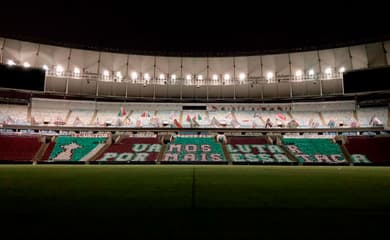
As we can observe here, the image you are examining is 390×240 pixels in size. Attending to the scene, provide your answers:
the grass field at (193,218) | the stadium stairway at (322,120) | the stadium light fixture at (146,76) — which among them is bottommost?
the grass field at (193,218)

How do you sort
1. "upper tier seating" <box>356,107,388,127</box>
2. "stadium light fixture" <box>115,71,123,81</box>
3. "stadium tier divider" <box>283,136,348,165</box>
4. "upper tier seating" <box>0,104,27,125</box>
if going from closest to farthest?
"stadium tier divider" <box>283,136,348,165</box>, "upper tier seating" <box>0,104,27,125</box>, "upper tier seating" <box>356,107,388,127</box>, "stadium light fixture" <box>115,71,123,81</box>

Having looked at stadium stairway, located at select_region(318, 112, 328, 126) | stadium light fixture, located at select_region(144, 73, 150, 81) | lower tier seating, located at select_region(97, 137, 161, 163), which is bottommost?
lower tier seating, located at select_region(97, 137, 161, 163)

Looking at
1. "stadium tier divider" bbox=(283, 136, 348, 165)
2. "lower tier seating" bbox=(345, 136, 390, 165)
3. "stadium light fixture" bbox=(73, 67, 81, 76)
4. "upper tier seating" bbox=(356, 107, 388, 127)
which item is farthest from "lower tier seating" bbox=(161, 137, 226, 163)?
"upper tier seating" bbox=(356, 107, 388, 127)

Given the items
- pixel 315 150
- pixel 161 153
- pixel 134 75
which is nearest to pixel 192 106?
pixel 134 75

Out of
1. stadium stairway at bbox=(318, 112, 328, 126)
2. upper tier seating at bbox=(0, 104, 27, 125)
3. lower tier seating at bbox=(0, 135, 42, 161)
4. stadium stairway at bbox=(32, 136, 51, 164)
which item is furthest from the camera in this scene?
stadium stairway at bbox=(318, 112, 328, 126)

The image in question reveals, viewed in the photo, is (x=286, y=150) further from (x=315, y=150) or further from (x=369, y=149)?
(x=369, y=149)

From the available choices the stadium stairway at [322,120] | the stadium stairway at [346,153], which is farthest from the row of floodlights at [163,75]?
the stadium stairway at [346,153]

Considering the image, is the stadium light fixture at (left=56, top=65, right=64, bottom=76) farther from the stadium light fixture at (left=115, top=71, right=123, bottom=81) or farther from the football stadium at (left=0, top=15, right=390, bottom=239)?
the stadium light fixture at (left=115, top=71, right=123, bottom=81)

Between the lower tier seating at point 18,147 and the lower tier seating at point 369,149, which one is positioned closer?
the lower tier seating at point 369,149

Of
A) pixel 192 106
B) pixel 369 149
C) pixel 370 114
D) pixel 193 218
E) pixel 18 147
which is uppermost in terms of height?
pixel 192 106

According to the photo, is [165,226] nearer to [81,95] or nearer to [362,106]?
[81,95]

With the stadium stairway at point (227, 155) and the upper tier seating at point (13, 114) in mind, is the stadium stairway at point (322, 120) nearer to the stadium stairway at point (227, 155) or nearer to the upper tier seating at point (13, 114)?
the stadium stairway at point (227, 155)

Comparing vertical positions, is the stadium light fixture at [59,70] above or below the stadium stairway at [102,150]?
above

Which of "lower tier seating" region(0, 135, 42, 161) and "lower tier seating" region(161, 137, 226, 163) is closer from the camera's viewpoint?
"lower tier seating" region(0, 135, 42, 161)
